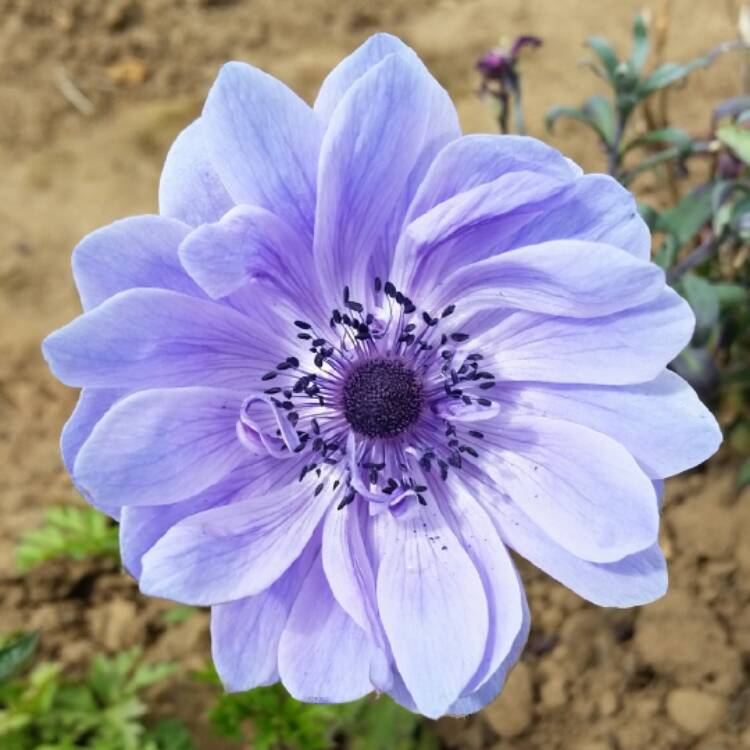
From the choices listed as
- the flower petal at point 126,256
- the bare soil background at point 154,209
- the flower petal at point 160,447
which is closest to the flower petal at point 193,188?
the flower petal at point 126,256

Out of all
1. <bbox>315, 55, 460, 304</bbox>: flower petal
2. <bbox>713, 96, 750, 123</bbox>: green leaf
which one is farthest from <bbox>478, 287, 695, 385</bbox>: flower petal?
<bbox>713, 96, 750, 123</bbox>: green leaf

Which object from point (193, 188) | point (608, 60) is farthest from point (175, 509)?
point (608, 60)

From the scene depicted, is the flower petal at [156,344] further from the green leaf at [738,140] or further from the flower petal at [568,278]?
the green leaf at [738,140]

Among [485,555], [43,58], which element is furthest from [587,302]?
[43,58]

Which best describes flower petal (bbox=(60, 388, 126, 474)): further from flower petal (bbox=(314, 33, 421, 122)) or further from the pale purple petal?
flower petal (bbox=(314, 33, 421, 122))

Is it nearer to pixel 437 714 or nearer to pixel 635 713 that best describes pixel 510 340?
pixel 437 714

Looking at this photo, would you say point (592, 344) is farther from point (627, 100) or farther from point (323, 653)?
point (627, 100)
